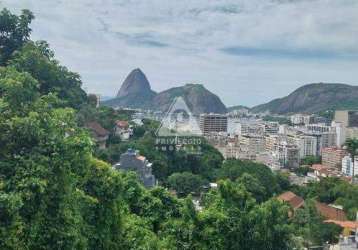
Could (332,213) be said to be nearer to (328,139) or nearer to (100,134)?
(100,134)

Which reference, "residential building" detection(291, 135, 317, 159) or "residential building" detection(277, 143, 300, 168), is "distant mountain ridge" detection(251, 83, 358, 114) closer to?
"residential building" detection(291, 135, 317, 159)

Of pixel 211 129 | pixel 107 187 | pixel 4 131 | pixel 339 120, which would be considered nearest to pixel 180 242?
pixel 107 187

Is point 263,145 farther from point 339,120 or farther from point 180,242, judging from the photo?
point 180,242

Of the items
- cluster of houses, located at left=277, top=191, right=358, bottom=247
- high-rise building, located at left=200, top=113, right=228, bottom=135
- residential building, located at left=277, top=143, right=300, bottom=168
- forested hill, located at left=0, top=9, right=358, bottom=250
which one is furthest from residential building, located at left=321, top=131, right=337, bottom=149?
forested hill, located at left=0, top=9, right=358, bottom=250

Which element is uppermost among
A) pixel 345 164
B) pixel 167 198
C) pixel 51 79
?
pixel 51 79

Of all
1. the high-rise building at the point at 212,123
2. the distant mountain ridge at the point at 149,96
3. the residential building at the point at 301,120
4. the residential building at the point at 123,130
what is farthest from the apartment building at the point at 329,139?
the residential building at the point at 123,130

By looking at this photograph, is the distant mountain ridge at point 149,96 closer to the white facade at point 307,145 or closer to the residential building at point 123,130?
the white facade at point 307,145

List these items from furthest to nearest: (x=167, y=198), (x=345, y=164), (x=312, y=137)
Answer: (x=312, y=137) → (x=345, y=164) → (x=167, y=198)
